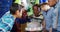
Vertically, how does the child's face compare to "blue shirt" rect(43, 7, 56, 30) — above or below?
above

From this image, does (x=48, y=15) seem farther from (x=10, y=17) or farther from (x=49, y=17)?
(x=10, y=17)

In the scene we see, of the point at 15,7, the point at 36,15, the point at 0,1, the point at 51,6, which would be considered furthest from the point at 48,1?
the point at 0,1

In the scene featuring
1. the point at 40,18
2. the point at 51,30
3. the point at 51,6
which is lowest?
the point at 51,30

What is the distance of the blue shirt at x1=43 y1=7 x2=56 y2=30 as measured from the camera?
57.4 inches

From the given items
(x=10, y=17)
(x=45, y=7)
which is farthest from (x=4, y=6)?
(x=45, y=7)

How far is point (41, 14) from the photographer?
148cm

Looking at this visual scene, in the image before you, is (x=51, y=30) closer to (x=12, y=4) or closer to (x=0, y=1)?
(x=12, y=4)

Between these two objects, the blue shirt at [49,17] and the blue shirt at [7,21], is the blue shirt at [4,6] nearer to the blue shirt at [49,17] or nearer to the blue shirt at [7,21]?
the blue shirt at [7,21]

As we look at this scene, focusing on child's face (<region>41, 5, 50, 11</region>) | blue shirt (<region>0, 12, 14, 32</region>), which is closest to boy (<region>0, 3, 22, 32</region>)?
blue shirt (<region>0, 12, 14, 32</region>)

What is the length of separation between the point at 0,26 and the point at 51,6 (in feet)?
1.57

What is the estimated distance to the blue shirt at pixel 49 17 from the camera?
146 cm

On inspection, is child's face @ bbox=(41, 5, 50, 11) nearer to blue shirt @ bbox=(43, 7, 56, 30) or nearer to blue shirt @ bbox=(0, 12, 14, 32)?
blue shirt @ bbox=(43, 7, 56, 30)

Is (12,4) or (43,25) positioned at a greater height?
(12,4)

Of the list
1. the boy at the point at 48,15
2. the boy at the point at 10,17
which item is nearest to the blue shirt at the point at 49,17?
the boy at the point at 48,15
